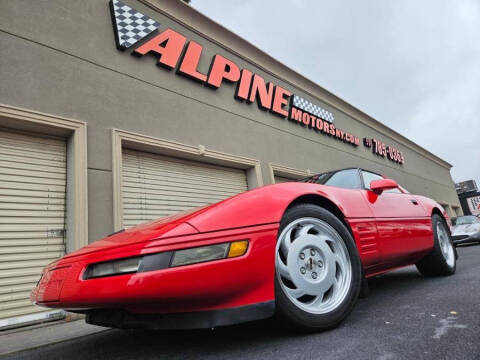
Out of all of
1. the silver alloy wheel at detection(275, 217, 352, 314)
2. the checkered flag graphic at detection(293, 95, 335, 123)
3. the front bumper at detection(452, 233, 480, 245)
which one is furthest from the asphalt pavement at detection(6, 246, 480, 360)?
the front bumper at detection(452, 233, 480, 245)

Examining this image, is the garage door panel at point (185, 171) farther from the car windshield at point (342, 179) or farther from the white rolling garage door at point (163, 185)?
the car windshield at point (342, 179)

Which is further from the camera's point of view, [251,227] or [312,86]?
[312,86]

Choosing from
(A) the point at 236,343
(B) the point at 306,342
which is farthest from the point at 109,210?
(B) the point at 306,342

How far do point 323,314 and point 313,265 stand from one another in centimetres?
25

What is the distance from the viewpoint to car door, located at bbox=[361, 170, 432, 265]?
2223mm

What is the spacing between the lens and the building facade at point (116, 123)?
3.75 m

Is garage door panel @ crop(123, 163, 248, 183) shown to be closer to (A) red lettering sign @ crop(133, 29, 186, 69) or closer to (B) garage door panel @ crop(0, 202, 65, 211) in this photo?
(B) garage door panel @ crop(0, 202, 65, 211)

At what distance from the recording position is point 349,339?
1.38m

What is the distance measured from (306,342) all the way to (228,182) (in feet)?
16.6

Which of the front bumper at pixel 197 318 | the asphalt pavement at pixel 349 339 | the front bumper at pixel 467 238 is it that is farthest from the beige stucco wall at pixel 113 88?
the front bumper at pixel 467 238

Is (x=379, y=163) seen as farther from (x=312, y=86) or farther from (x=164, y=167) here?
(x=164, y=167)

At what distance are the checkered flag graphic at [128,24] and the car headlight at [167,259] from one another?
4745mm

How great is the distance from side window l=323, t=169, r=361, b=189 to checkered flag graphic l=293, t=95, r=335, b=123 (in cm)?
668

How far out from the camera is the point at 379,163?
13289 millimetres
